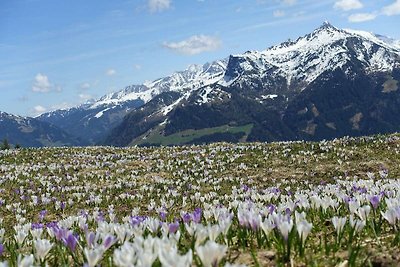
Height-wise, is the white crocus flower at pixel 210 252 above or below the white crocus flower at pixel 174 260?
below

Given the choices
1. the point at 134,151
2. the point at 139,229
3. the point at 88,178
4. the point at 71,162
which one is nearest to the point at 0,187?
the point at 88,178

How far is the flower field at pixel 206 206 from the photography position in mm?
4098

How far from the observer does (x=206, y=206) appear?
8.07m

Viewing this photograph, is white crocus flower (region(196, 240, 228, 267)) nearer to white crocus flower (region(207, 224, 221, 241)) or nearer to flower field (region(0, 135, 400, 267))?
flower field (region(0, 135, 400, 267))

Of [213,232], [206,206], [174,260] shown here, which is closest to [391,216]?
[213,232]

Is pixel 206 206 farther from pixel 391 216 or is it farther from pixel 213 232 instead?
pixel 213 232

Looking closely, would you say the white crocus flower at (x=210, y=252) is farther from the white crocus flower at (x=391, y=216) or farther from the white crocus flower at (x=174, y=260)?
the white crocus flower at (x=391, y=216)

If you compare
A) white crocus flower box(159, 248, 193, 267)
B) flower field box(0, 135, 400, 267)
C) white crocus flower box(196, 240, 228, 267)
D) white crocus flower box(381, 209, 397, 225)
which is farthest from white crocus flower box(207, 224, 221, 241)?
white crocus flower box(381, 209, 397, 225)

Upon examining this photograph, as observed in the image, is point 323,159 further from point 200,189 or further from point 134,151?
point 134,151

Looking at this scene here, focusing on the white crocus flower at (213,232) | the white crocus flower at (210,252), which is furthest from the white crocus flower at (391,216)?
the white crocus flower at (210,252)

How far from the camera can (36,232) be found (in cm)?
548

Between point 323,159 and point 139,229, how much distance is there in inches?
770

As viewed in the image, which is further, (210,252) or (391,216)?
(391,216)

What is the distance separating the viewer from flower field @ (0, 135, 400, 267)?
4098 mm
